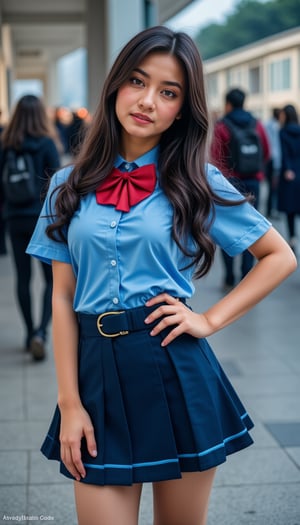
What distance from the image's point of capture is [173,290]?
87.0 inches

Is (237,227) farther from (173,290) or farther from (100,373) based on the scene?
(100,373)

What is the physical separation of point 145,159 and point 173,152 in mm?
80

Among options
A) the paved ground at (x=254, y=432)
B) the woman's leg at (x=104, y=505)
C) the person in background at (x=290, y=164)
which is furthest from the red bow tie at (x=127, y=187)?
the person in background at (x=290, y=164)

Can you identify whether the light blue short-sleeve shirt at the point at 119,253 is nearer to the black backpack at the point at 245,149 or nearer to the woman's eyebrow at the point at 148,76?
the woman's eyebrow at the point at 148,76

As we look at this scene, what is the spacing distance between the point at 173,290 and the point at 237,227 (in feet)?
0.84

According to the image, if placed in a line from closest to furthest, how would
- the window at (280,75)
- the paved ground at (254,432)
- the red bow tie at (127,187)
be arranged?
1. the red bow tie at (127,187)
2. the paved ground at (254,432)
3. the window at (280,75)

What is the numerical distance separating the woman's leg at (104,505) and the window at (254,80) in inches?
505

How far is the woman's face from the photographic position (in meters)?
2.18

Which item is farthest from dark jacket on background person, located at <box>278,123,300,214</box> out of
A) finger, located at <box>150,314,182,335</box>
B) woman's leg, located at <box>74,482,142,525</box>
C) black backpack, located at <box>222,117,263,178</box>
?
woman's leg, located at <box>74,482,142,525</box>

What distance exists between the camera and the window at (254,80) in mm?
14569

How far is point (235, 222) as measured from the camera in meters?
2.28

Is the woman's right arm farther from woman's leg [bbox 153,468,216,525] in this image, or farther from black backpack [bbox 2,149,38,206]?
black backpack [bbox 2,149,38,206]

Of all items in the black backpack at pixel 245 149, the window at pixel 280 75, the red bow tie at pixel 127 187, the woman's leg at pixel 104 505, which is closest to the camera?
the woman's leg at pixel 104 505

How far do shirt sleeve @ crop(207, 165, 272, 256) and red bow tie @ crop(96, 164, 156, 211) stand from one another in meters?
0.17
